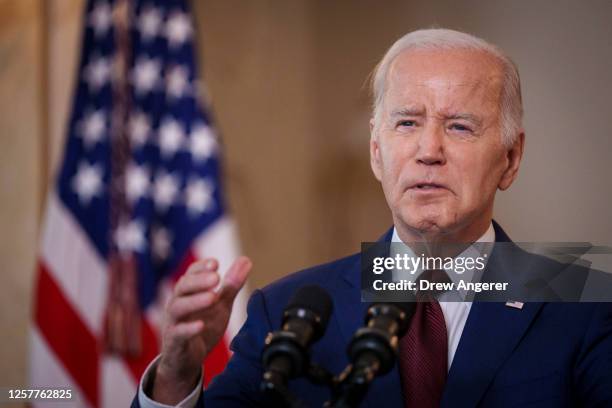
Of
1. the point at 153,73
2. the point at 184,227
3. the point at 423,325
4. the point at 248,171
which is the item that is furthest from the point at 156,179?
the point at 423,325

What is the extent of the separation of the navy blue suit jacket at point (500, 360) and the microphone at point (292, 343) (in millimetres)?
300

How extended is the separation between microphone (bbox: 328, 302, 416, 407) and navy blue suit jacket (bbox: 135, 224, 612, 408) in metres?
0.35

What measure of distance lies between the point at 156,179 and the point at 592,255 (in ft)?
6.52

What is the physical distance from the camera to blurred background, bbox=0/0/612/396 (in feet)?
6.81

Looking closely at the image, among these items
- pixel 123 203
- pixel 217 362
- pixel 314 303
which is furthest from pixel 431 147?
pixel 123 203

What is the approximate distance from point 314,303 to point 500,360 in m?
0.49

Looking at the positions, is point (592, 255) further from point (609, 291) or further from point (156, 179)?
point (156, 179)

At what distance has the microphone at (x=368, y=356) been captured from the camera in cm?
103

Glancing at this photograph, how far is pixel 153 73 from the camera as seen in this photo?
3184mm

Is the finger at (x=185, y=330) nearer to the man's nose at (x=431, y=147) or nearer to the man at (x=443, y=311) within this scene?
the man at (x=443, y=311)

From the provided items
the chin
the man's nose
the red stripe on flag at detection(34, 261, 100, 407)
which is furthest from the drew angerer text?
the red stripe on flag at detection(34, 261, 100, 407)

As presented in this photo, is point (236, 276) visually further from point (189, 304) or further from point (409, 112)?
point (409, 112)

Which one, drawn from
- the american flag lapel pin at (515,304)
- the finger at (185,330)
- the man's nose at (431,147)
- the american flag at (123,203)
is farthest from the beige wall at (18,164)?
the american flag lapel pin at (515,304)

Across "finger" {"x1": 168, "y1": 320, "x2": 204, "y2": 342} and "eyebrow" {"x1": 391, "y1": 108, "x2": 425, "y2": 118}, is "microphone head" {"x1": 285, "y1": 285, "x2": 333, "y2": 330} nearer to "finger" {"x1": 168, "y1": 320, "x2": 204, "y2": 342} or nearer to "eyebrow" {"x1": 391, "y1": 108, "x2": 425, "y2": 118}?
"finger" {"x1": 168, "y1": 320, "x2": 204, "y2": 342}
